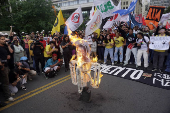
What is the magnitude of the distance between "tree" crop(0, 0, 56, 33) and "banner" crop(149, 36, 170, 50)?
14.8m

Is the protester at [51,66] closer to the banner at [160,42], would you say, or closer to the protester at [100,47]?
the protester at [100,47]

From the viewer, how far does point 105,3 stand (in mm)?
7527

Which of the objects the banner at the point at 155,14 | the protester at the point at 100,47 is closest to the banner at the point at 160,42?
the banner at the point at 155,14

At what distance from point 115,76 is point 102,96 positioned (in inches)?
79.8

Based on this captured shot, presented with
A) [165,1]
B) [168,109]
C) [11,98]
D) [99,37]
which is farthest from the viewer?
[165,1]

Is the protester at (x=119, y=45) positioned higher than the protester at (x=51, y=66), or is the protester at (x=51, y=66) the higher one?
the protester at (x=119, y=45)

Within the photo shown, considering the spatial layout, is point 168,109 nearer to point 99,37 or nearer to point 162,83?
point 162,83

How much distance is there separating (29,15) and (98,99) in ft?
58.5

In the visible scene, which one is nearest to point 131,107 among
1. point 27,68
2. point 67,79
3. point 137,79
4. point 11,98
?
point 137,79

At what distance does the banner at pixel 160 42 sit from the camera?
6.02 metres

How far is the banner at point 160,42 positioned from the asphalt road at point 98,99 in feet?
7.76

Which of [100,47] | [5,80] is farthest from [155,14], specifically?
[5,80]

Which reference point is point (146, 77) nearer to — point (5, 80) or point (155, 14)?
point (155, 14)

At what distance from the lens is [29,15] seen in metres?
18.1
